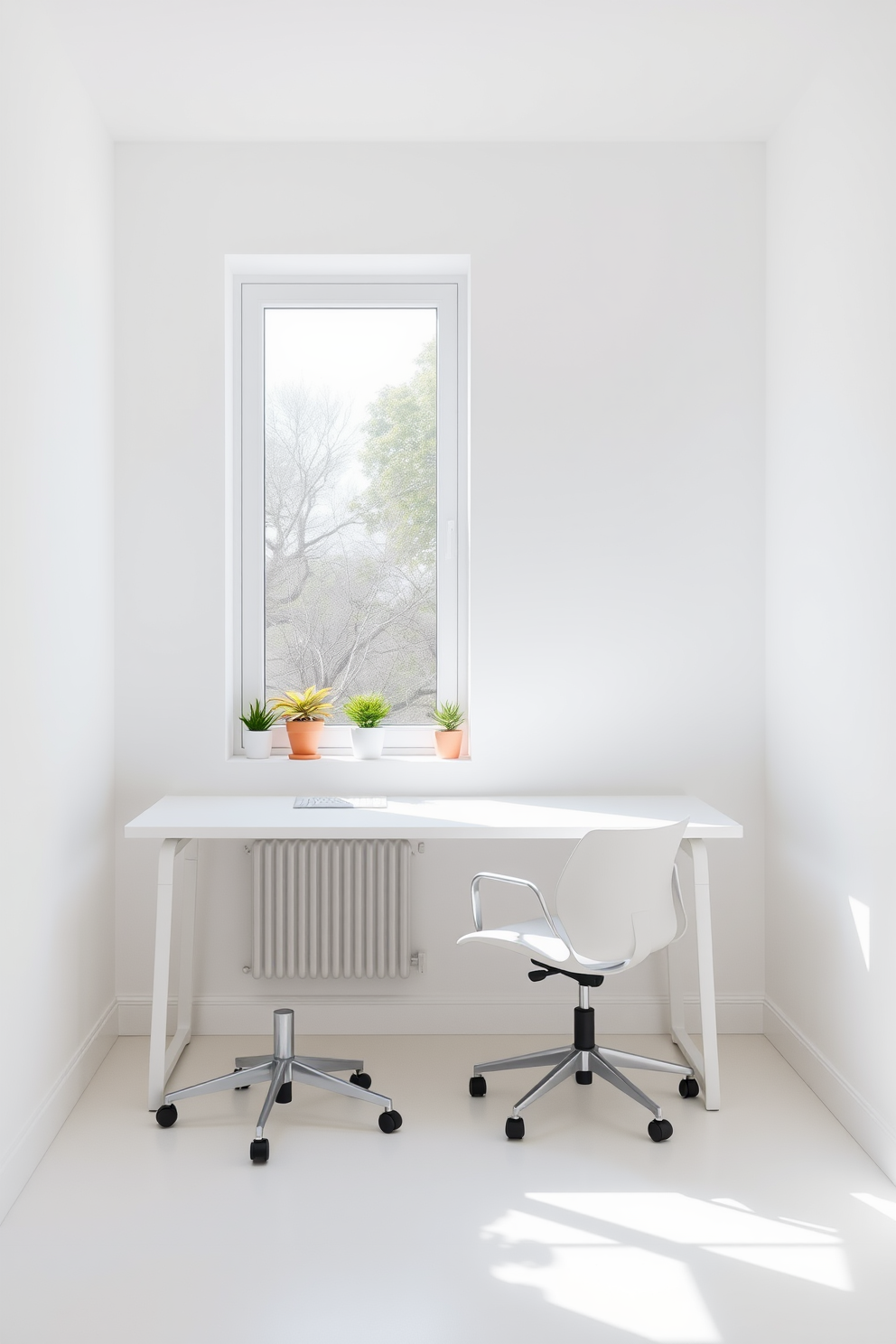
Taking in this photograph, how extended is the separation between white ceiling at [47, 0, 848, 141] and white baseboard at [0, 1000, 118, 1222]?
289 centimetres

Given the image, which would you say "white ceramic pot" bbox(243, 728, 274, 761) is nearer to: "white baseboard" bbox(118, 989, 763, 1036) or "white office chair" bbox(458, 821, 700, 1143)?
"white baseboard" bbox(118, 989, 763, 1036)

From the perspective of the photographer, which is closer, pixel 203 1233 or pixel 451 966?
pixel 203 1233

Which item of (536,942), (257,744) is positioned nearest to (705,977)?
(536,942)

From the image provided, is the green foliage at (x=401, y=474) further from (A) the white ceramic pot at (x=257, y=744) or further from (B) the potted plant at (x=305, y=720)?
(A) the white ceramic pot at (x=257, y=744)

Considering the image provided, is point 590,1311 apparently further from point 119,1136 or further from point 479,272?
point 479,272

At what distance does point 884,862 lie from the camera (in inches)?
97.8

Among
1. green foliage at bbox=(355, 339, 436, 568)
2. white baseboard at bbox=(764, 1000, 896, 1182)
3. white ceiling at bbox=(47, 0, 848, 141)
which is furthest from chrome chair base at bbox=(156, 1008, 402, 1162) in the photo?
white ceiling at bbox=(47, 0, 848, 141)

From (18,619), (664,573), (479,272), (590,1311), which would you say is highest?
(479,272)

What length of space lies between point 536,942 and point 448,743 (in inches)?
35.5

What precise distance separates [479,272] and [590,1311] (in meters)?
2.96

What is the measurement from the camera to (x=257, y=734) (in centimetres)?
335

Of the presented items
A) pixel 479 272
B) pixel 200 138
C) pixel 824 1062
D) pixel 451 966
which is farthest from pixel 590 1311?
pixel 200 138

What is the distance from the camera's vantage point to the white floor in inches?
74.4

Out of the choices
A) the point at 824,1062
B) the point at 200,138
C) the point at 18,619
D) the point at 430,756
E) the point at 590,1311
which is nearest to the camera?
the point at 590,1311
